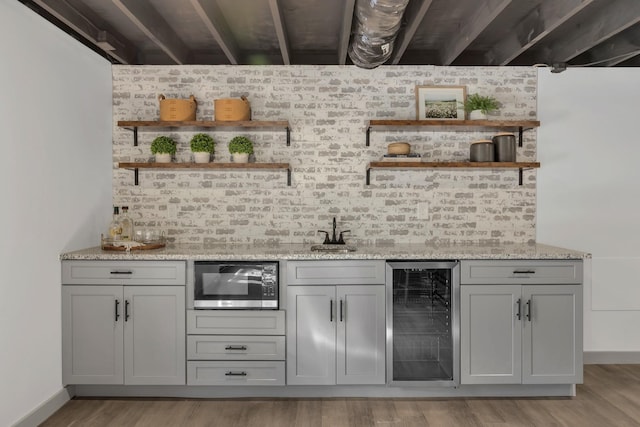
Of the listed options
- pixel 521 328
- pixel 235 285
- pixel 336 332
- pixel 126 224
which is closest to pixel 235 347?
pixel 235 285

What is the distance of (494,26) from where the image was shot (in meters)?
3.42

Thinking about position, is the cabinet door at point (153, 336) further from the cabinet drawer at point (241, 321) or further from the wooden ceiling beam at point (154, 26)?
the wooden ceiling beam at point (154, 26)

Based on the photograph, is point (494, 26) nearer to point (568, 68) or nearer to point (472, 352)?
point (568, 68)

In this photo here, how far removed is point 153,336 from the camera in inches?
121

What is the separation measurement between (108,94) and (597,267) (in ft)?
14.5

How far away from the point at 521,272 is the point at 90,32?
3.48 m

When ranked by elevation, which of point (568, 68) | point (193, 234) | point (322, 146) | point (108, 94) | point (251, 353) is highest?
point (568, 68)

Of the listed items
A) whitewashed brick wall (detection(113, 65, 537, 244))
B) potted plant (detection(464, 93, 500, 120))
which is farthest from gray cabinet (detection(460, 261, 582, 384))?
potted plant (detection(464, 93, 500, 120))

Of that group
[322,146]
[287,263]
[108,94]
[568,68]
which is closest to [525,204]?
[568,68]

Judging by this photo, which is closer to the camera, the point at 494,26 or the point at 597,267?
the point at 494,26

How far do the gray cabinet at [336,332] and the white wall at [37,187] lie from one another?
5.18 ft

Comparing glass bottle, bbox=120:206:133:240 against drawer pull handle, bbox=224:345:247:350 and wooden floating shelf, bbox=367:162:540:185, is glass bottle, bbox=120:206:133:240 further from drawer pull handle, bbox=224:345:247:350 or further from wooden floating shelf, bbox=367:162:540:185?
wooden floating shelf, bbox=367:162:540:185

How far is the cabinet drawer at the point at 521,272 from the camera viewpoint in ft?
10.2

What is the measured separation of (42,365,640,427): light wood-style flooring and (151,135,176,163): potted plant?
184 centimetres
